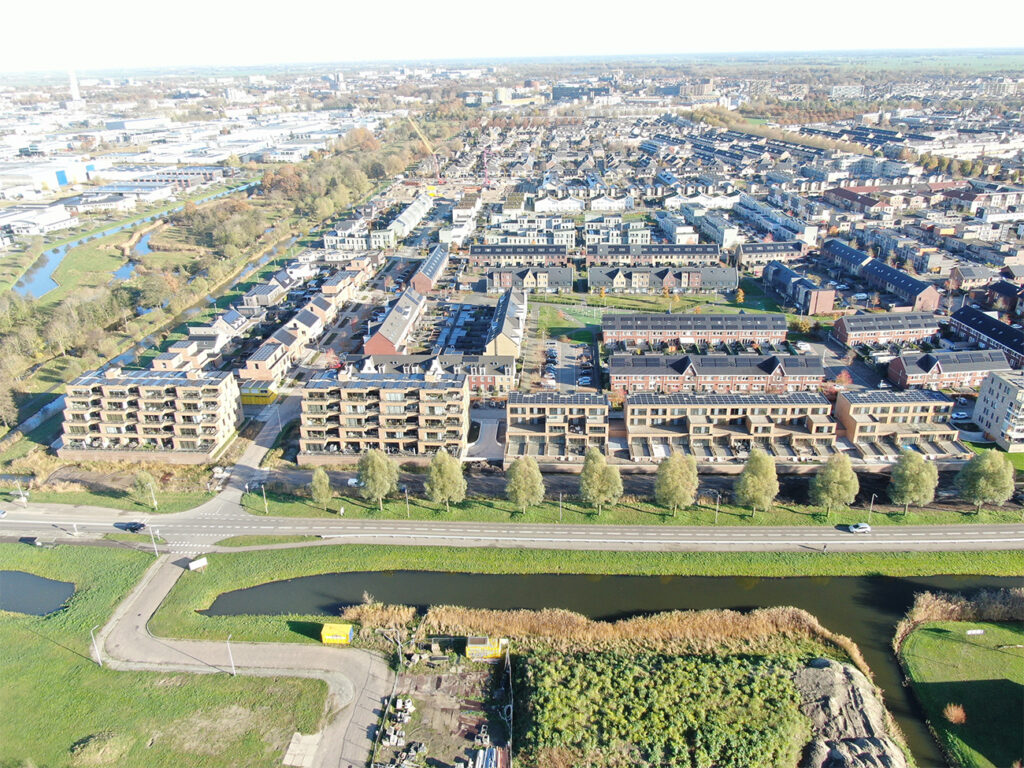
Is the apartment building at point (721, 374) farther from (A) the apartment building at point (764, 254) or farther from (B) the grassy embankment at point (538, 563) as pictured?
(A) the apartment building at point (764, 254)

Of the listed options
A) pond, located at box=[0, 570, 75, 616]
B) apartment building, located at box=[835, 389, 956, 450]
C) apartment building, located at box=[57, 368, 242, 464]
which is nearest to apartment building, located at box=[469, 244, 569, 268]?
apartment building, located at box=[57, 368, 242, 464]

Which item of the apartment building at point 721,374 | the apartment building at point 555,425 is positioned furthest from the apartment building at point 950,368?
the apartment building at point 555,425

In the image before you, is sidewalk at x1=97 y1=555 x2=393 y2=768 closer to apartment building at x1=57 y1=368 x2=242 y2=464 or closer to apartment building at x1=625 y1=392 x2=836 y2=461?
apartment building at x1=57 y1=368 x2=242 y2=464

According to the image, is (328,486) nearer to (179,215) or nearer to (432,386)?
(432,386)

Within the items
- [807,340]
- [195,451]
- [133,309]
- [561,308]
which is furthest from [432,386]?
[133,309]

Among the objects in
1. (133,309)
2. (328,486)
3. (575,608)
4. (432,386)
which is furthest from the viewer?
(133,309)

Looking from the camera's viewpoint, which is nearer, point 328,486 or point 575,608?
point 575,608
